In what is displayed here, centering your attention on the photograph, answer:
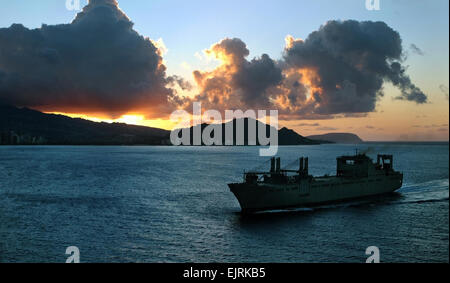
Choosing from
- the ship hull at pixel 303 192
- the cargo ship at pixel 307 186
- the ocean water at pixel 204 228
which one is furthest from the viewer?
the cargo ship at pixel 307 186

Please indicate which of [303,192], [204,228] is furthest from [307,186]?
[204,228]

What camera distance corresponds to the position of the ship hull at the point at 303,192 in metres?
53.3

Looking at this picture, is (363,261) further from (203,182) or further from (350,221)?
(203,182)

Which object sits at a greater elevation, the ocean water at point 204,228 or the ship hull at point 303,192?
the ship hull at point 303,192

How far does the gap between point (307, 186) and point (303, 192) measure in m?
1.36

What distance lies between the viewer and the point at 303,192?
5803 cm

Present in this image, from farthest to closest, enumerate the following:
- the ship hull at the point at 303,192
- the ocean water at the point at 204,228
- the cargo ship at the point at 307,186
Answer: the cargo ship at the point at 307,186
the ship hull at the point at 303,192
the ocean water at the point at 204,228

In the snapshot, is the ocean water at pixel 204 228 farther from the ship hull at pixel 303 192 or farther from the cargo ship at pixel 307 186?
the cargo ship at pixel 307 186

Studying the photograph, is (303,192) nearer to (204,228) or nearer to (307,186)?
(307,186)

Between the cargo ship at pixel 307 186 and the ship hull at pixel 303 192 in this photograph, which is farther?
the cargo ship at pixel 307 186

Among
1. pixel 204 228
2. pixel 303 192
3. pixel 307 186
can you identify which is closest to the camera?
pixel 204 228

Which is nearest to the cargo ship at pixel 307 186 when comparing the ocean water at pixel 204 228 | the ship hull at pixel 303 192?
the ship hull at pixel 303 192
